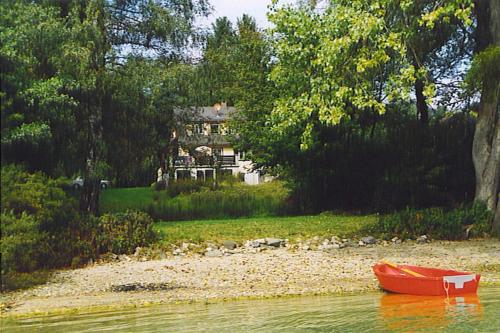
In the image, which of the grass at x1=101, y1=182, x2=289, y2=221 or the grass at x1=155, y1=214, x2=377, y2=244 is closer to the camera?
the grass at x1=155, y1=214, x2=377, y2=244

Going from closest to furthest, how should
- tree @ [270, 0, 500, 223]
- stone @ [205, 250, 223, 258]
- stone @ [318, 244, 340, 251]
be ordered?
1. tree @ [270, 0, 500, 223]
2. stone @ [205, 250, 223, 258]
3. stone @ [318, 244, 340, 251]

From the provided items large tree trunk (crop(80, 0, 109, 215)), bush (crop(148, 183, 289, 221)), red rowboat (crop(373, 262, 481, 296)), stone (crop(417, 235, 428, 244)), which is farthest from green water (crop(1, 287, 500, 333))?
bush (crop(148, 183, 289, 221))

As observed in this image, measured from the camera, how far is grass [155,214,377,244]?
73.9 feet

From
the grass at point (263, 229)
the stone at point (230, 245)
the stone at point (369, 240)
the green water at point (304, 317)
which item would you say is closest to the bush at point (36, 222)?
the green water at point (304, 317)

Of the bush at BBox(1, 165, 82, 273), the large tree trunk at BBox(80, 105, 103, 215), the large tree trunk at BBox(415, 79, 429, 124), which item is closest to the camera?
the bush at BBox(1, 165, 82, 273)

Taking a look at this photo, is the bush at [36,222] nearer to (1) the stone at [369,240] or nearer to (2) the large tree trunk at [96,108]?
(2) the large tree trunk at [96,108]

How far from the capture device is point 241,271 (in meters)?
18.4

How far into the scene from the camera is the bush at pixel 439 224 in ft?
73.4

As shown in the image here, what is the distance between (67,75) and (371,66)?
9.27m

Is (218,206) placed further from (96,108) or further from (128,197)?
(96,108)

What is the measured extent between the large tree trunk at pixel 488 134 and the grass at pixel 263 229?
13.3 ft

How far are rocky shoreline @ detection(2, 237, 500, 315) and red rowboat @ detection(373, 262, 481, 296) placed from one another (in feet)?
2.94

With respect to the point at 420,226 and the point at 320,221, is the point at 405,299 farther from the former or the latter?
the point at 320,221

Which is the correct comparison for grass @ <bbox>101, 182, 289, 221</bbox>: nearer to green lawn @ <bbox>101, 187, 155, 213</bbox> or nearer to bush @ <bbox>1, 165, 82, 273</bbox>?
green lawn @ <bbox>101, 187, 155, 213</bbox>
